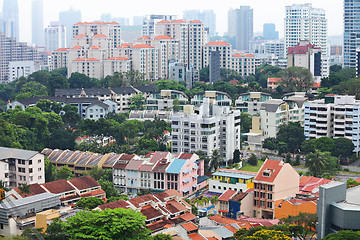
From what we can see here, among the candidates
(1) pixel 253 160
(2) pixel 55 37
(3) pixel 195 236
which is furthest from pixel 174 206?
(2) pixel 55 37

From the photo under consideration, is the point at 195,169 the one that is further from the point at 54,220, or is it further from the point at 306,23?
the point at 306,23

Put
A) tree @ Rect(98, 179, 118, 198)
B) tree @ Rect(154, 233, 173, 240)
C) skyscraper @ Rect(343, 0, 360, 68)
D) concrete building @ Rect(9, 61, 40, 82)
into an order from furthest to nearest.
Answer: concrete building @ Rect(9, 61, 40, 82)
skyscraper @ Rect(343, 0, 360, 68)
tree @ Rect(98, 179, 118, 198)
tree @ Rect(154, 233, 173, 240)

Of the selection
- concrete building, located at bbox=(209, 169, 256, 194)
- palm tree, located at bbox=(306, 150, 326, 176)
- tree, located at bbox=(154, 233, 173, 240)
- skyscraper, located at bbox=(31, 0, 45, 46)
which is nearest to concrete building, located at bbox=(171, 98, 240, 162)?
palm tree, located at bbox=(306, 150, 326, 176)

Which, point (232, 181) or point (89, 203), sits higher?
point (232, 181)

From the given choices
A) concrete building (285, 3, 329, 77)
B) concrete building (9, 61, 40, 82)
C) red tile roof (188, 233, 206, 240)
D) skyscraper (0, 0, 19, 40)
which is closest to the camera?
red tile roof (188, 233, 206, 240)

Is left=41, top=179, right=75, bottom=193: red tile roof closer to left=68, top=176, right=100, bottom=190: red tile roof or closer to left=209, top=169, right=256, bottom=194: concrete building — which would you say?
left=68, top=176, right=100, bottom=190: red tile roof

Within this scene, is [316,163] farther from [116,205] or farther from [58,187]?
[58,187]
